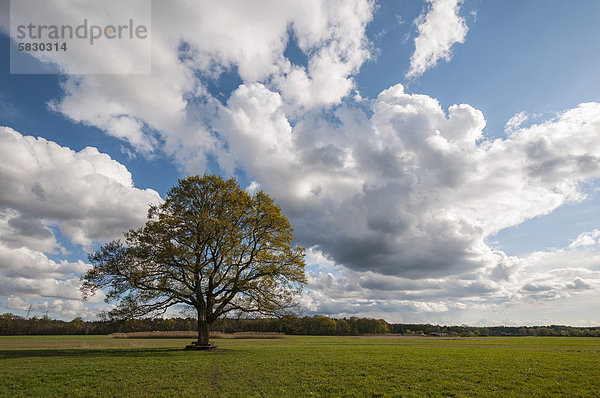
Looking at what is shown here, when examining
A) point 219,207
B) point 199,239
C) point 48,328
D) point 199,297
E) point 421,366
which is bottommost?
point 48,328

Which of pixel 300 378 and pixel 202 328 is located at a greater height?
pixel 202 328

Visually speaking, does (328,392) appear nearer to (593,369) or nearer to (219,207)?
(593,369)

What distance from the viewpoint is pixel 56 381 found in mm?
16625

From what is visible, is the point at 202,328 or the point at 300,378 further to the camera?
the point at 202,328

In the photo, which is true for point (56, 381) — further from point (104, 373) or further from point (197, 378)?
point (197, 378)

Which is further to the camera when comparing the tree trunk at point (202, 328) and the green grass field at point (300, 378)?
the tree trunk at point (202, 328)

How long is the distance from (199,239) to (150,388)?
17168mm

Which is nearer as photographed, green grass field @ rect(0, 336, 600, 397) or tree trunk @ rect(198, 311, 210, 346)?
green grass field @ rect(0, 336, 600, 397)

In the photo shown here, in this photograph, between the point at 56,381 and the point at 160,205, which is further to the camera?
the point at 160,205

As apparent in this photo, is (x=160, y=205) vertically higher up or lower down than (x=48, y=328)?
higher up

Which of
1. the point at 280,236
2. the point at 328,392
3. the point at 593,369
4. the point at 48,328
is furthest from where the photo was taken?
the point at 48,328

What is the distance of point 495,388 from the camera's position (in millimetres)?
15305

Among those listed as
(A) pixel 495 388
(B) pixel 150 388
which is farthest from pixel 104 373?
(A) pixel 495 388

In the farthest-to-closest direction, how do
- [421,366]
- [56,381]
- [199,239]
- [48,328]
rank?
[48,328], [199,239], [421,366], [56,381]
